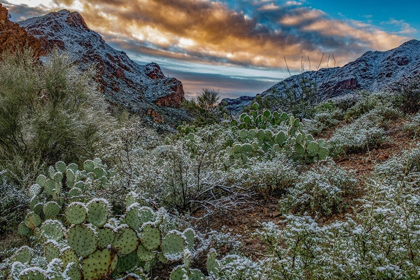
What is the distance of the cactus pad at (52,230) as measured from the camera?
2.67 metres

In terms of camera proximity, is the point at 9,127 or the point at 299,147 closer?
the point at 299,147

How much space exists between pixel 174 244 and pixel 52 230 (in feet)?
4.40

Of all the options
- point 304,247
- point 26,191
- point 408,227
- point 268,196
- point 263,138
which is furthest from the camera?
point 263,138

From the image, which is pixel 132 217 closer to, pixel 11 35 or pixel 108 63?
pixel 11 35

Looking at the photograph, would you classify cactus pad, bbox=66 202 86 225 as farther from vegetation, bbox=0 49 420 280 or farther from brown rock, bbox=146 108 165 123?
brown rock, bbox=146 108 165 123

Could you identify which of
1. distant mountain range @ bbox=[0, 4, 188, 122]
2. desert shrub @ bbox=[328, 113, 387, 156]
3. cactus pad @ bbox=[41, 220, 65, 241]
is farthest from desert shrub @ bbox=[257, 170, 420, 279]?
distant mountain range @ bbox=[0, 4, 188, 122]

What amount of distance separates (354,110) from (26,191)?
10.2 meters

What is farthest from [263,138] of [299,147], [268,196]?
[268,196]

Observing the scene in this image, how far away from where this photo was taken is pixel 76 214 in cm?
208

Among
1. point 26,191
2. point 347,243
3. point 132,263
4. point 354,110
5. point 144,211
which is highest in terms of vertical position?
point 354,110

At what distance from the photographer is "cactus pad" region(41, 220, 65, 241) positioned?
2.67 metres

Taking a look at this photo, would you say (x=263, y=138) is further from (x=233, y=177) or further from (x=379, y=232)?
(x=379, y=232)

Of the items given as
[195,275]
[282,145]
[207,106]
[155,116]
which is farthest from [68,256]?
[155,116]

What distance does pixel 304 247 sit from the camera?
2.09 m
